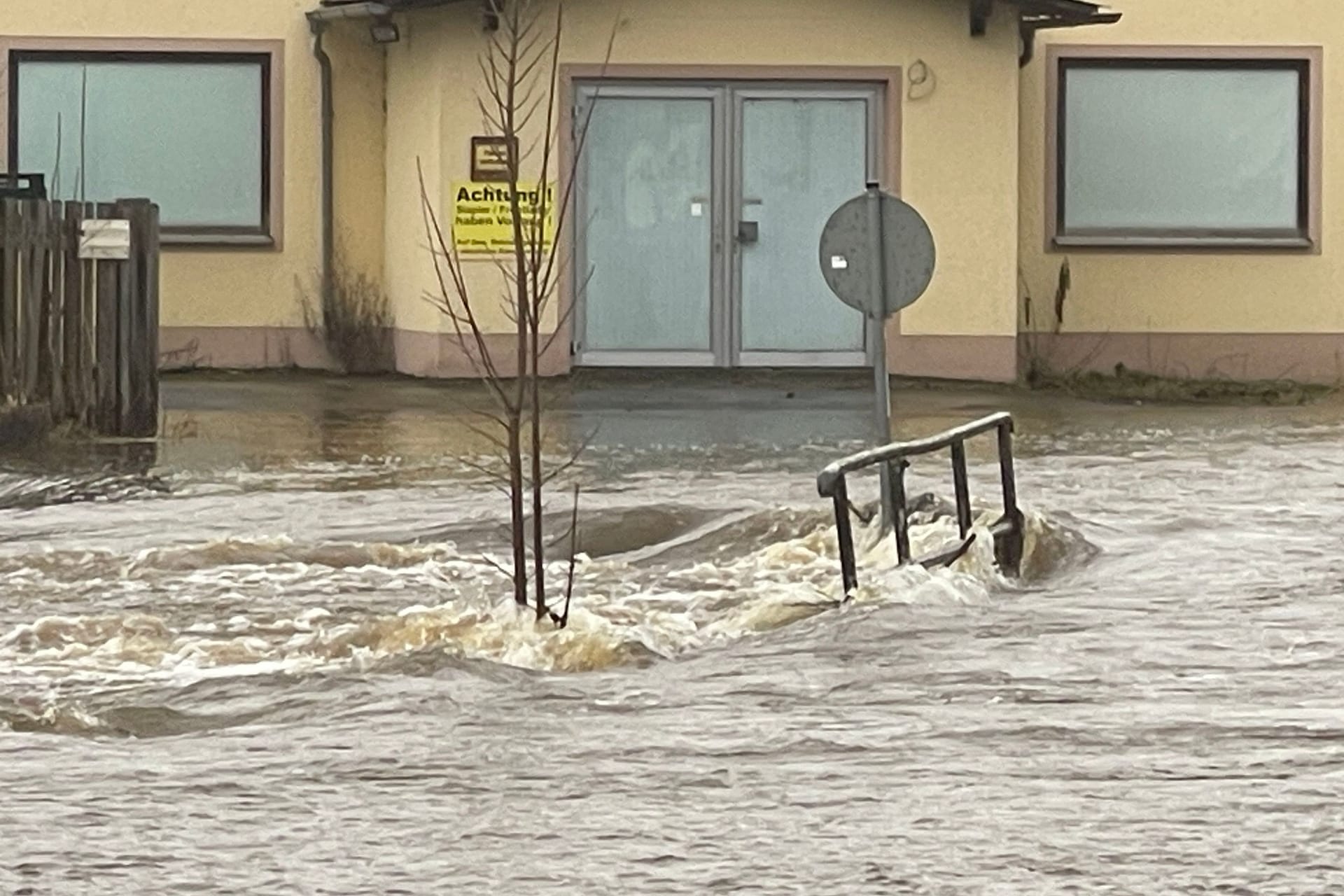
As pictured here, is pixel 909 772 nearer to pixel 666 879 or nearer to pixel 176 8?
pixel 666 879

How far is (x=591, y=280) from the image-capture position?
78.5 feet

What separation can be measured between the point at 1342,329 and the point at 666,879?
1963 cm

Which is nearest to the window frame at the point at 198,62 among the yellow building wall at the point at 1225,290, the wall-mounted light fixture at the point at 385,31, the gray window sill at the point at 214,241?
the gray window sill at the point at 214,241

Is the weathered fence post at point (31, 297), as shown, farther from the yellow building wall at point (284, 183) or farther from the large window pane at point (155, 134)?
the large window pane at point (155, 134)

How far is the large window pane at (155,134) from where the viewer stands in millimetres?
25219

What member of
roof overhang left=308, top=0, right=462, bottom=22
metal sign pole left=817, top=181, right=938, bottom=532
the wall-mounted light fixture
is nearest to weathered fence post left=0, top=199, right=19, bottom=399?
metal sign pole left=817, top=181, right=938, bottom=532

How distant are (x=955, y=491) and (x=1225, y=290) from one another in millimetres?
13517

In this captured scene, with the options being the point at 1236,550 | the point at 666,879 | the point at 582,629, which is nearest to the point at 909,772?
the point at 666,879

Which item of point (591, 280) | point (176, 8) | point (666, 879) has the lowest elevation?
point (666, 879)

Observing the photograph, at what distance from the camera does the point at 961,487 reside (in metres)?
12.1

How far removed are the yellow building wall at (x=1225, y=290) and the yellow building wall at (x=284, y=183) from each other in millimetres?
5421

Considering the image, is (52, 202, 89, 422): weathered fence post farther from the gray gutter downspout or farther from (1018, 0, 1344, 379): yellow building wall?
(1018, 0, 1344, 379): yellow building wall

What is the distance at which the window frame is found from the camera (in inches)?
988

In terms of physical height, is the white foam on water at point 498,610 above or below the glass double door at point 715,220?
below
